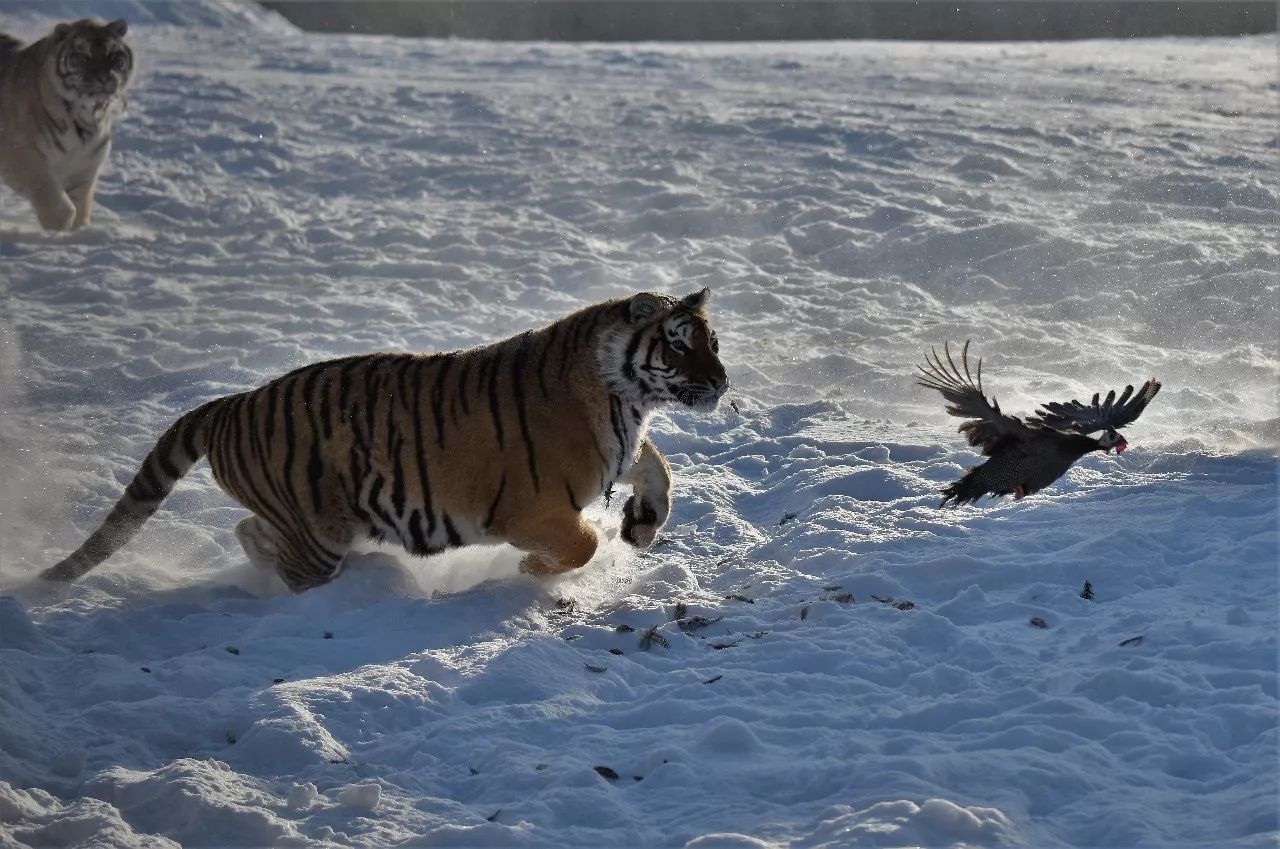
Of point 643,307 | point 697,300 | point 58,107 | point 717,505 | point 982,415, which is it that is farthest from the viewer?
point 58,107

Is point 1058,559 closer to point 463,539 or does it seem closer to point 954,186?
point 463,539

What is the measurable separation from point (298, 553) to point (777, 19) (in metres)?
18.1

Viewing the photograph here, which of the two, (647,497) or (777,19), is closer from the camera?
(647,497)

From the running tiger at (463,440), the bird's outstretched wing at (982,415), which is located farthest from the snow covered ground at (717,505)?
the bird's outstretched wing at (982,415)

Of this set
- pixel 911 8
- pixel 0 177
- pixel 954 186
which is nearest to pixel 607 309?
pixel 954 186

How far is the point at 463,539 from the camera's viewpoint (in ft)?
16.9

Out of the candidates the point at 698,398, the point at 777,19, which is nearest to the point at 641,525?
the point at 698,398

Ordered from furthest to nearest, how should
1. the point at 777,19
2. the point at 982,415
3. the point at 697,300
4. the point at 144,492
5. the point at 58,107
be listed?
the point at 777,19 → the point at 58,107 → the point at 144,492 → the point at 697,300 → the point at 982,415

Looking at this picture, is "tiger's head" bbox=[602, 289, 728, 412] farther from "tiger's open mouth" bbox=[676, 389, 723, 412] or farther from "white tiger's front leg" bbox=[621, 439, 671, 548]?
"white tiger's front leg" bbox=[621, 439, 671, 548]

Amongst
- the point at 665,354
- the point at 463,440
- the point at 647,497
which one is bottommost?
the point at 647,497

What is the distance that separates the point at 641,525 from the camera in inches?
213

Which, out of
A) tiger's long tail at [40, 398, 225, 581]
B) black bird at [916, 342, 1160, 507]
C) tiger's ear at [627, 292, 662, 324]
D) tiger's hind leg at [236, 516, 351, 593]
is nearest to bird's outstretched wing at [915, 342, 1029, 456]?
black bird at [916, 342, 1160, 507]

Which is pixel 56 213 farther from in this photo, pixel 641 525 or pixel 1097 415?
pixel 1097 415

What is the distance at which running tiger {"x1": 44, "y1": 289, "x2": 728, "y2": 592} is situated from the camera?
5051 mm
